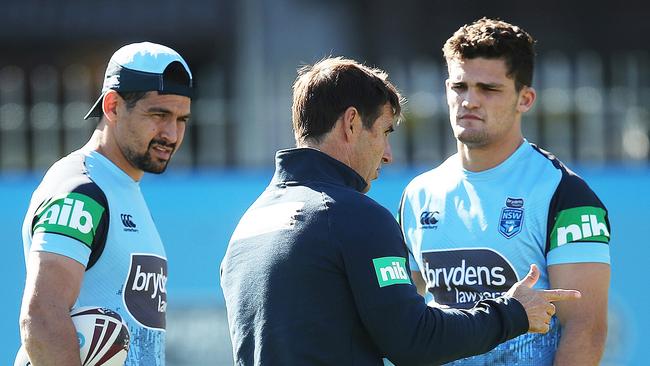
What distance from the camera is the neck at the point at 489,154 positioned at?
12.8ft

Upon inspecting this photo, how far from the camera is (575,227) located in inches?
141

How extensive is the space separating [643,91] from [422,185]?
5.47 m

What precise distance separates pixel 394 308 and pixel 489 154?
1193 mm

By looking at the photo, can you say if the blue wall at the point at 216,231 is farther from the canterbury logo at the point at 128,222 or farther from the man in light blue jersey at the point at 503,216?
the canterbury logo at the point at 128,222

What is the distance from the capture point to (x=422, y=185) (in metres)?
4.06

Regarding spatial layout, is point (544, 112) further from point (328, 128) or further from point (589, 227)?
point (328, 128)

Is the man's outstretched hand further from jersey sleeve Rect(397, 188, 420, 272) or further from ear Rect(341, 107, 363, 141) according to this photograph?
jersey sleeve Rect(397, 188, 420, 272)

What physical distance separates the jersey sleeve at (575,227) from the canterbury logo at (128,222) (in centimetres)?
137

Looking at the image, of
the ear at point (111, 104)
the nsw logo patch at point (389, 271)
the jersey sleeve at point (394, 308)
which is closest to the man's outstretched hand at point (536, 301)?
the jersey sleeve at point (394, 308)

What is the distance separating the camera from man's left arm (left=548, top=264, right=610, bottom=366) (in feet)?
11.6

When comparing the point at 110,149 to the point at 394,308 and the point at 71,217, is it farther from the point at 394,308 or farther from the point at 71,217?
the point at 394,308

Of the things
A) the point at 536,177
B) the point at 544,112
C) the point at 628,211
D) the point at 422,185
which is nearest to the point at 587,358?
the point at 536,177

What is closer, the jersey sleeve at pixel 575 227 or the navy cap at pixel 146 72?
the jersey sleeve at pixel 575 227

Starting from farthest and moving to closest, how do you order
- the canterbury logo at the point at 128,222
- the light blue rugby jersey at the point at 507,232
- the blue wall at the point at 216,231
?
1. the blue wall at the point at 216,231
2. the light blue rugby jersey at the point at 507,232
3. the canterbury logo at the point at 128,222
